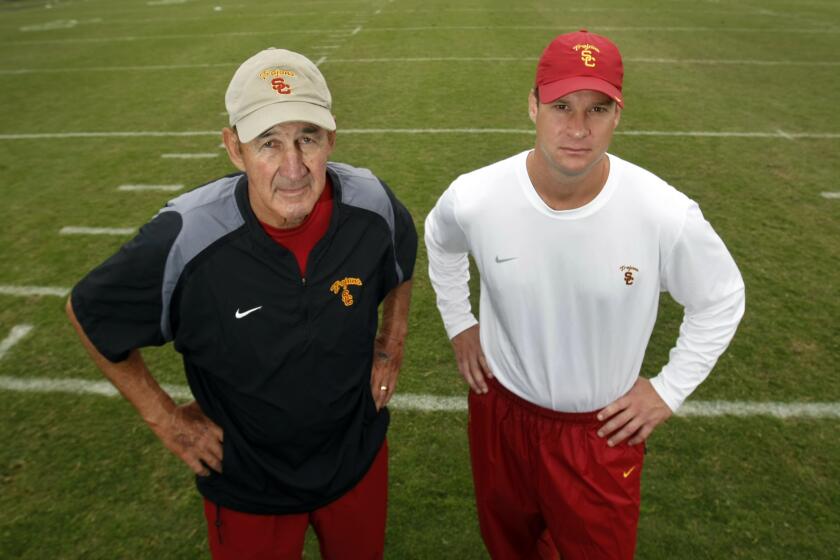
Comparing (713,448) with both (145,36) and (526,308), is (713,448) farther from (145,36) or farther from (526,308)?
(145,36)

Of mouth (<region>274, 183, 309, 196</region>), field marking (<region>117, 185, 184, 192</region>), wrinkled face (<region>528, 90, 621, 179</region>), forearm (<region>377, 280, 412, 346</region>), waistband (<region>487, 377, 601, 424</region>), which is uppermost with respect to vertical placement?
wrinkled face (<region>528, 90, 621, 179</region>)

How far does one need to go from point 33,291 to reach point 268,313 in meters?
3.99

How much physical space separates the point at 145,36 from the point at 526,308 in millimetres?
15888

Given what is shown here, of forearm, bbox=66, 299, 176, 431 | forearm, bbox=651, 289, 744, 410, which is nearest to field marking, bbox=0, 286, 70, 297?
forearm, bbox=66, 299, 176, 431

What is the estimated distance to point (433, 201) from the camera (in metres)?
6.18

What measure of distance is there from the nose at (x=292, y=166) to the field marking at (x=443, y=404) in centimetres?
222

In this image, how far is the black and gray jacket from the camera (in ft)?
5.91

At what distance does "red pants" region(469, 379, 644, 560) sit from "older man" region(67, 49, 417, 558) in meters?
0.45

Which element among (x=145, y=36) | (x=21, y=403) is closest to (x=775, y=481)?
(x=21, y=403)

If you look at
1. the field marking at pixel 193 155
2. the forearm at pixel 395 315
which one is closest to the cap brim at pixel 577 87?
the forearm at pixel 395 315

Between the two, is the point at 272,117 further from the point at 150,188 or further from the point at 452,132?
the point at 452,132

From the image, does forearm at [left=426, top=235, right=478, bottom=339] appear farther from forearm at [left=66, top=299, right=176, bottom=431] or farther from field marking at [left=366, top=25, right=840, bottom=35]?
field marking at [left=366, top=25, right=840, bottom=35]

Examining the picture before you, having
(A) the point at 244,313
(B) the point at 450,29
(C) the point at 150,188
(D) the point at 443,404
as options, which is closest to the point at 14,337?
(C) the point at 150,188

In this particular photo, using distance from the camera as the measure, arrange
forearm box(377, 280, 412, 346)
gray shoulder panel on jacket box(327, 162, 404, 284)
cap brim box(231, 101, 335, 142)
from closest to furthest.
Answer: cap brim box(231, 101, 335, 142) < gray shoulder panel on jacket box(327, 162, 404, 284) < forearm box(377, 280, 412, 346)
